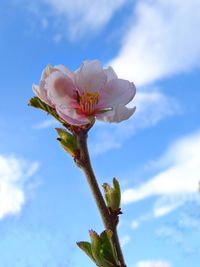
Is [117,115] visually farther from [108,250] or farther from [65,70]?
[108,250]

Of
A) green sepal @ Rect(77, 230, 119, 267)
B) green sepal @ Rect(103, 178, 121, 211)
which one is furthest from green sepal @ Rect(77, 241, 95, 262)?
green sepal @ Rect(103, 178, 121, 211)

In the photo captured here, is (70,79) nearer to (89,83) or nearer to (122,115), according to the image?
(89,83)

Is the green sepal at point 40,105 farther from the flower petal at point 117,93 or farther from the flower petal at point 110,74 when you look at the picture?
the flower petal at point 110,74

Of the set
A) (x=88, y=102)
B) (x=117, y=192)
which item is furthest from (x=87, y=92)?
(x=117, y=192)

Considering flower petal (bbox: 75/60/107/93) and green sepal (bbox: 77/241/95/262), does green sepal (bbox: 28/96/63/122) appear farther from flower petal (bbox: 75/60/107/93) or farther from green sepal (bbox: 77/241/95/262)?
green sepal (bbox: 77/241/95/262)

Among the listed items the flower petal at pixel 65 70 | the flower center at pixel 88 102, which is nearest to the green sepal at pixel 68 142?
the flower center at pixel 88 102

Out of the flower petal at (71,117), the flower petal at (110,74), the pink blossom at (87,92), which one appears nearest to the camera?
the flower petal at (71,117)

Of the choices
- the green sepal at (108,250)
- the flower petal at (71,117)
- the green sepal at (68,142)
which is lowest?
the green sepal at (108,250)
